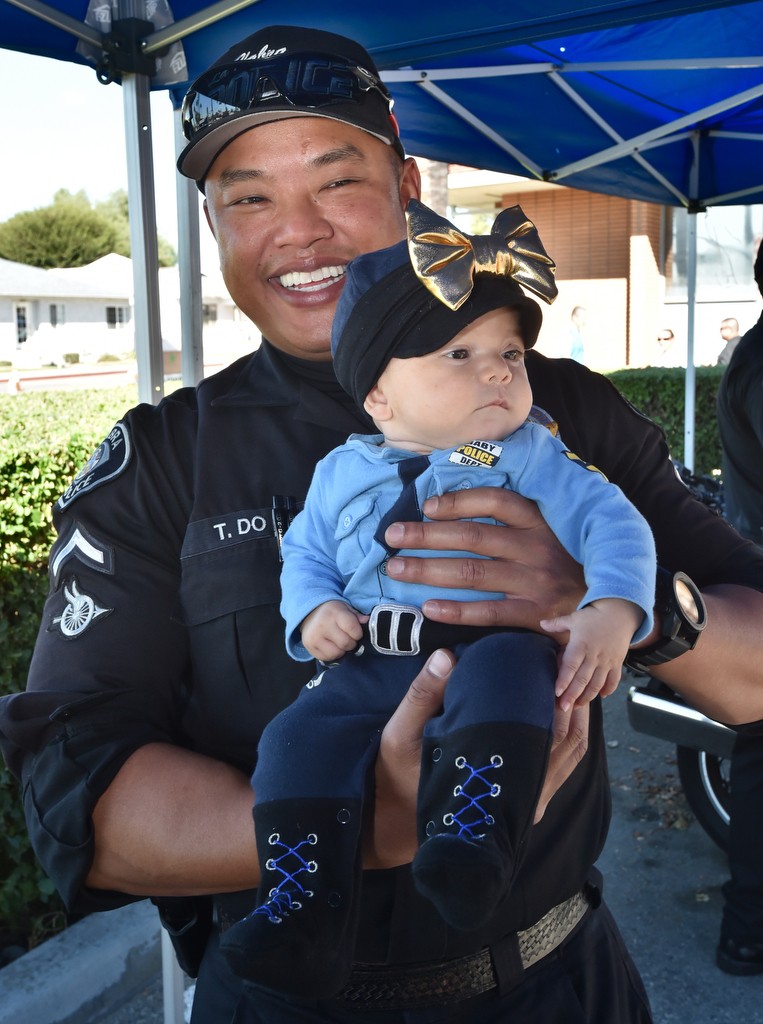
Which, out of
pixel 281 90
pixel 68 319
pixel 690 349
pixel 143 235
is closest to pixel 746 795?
pixel 143 235

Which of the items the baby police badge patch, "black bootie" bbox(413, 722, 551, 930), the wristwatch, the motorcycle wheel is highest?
the baby police badge patch

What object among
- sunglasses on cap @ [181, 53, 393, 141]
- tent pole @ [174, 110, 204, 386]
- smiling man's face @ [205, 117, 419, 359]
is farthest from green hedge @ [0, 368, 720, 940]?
sunglasses on cap @ [181, 53, 393, 141]

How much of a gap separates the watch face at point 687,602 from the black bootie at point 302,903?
574mm

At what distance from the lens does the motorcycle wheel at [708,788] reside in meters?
4.30

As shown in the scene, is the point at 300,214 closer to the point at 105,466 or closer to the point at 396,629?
the point at 105,466

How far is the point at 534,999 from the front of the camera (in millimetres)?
1554

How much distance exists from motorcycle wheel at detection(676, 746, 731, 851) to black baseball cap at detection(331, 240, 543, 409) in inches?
131

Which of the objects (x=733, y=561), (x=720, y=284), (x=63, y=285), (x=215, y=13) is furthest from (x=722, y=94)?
(x=63, y=285)

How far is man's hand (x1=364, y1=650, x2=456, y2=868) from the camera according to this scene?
1.28m

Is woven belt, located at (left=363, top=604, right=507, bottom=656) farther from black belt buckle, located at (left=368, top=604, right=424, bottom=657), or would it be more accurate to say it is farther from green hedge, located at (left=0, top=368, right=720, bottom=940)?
green hedge, located at (left=0, top=368, right=720, bottom=940)

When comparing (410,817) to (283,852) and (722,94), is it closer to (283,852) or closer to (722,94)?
(283,852)

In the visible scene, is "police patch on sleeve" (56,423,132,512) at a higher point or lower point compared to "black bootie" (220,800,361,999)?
higher

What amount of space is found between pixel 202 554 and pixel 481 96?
9.66 feet

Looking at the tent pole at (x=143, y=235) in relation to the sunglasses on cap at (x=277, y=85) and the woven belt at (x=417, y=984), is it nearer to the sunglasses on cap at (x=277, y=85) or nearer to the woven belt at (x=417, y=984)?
the sunglasses on cap at (x=277, y=85)
